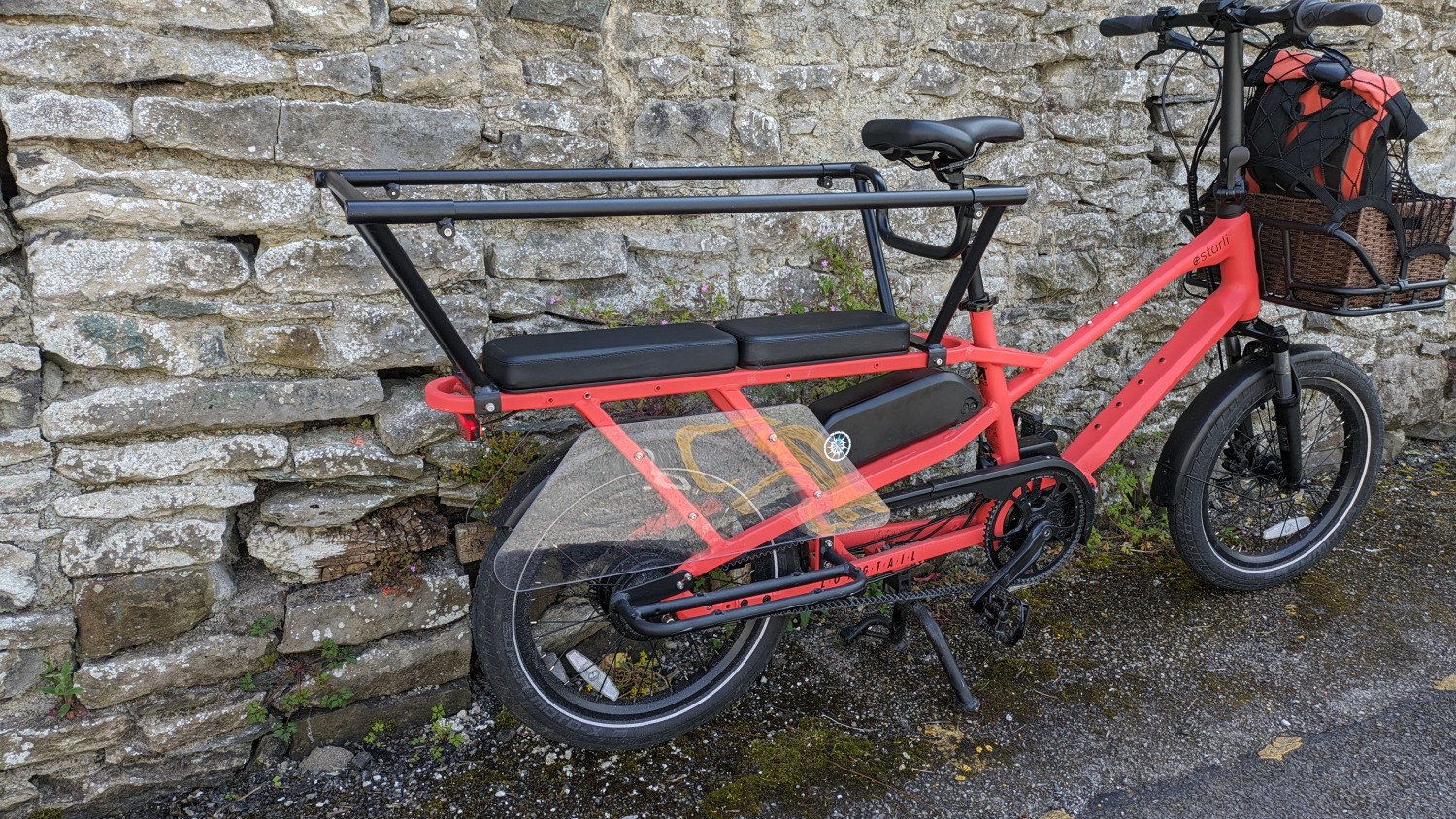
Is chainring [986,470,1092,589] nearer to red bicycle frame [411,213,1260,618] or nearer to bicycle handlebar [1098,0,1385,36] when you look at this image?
red bicycle frame [411,213,1260,618]

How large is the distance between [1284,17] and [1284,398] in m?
1.10

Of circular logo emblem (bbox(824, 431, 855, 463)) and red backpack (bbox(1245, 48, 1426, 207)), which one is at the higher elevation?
red backpack (bbox(1245, 48, 1426, 207))

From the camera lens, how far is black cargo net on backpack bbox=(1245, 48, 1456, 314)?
104 inches

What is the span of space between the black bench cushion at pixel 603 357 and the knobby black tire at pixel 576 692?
35 cm

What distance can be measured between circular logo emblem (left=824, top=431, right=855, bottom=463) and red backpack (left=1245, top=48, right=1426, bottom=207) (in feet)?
5.21

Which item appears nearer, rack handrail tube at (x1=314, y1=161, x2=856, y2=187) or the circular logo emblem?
rack handrail tube at (x1=314, y1=161, x2=856, y2=187)

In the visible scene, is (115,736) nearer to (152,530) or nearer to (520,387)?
(152,530)

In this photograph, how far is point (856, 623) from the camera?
2887 millimetres

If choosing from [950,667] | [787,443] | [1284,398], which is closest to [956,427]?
[787,443]

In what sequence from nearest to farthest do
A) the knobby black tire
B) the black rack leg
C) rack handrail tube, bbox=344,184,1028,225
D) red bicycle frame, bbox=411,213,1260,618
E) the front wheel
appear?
rack handrail tube, bbox=344,184,1028,225, red bicycle frame, bbox=411,213,1260,618, the knobby black tire, the black rack leg, the front wheel

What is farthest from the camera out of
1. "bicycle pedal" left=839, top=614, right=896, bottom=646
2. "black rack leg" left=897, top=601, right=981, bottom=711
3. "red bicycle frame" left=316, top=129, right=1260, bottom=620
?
"bicycle pedal" left=839, top=614, right=896, bottom=646

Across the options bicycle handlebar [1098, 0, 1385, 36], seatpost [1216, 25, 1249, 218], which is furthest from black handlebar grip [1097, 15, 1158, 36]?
seatpost [1216, 25, 1249, 218]

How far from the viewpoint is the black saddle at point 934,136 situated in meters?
2.20

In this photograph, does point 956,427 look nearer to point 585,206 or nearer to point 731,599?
point 731,599
